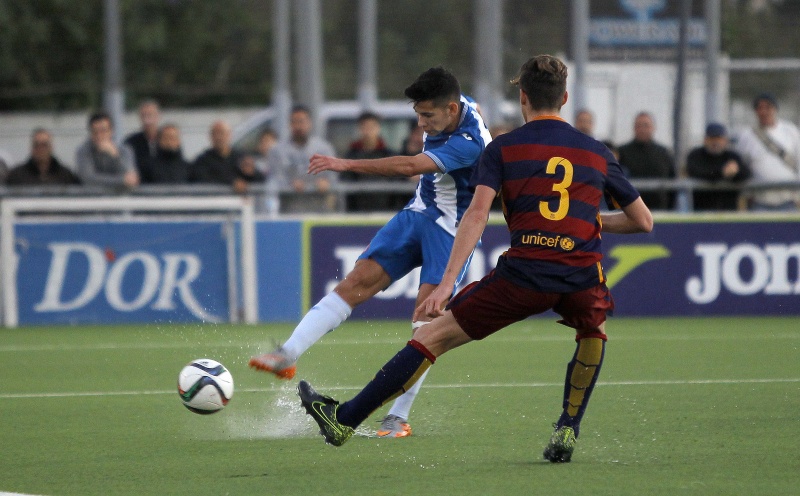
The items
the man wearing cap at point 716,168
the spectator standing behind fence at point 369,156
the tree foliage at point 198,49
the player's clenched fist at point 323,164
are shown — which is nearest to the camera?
the player's clenched fist at point 323,164

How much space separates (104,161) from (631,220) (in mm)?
8619

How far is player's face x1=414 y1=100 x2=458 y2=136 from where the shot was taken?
7051 mm

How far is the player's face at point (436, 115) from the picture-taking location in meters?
7.05

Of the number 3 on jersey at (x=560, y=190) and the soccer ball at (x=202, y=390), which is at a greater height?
the number 3 on jersey at (x=560, y=190)

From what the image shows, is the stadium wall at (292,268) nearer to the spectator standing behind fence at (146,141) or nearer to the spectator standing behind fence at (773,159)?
the spectator standing behind fence at (773,159)

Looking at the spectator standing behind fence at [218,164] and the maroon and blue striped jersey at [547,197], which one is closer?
the maroon and blue striped jersey at [547,197]

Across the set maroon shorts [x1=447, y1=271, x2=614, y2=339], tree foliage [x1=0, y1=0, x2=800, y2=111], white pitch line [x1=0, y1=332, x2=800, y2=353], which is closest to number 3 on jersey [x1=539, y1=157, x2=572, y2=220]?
maroon shorts [x1=447, y1=271, x2=614, y2=339]

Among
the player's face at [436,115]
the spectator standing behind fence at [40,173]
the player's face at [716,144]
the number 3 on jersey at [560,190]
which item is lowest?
the spectator standing behind fence at [40,173]

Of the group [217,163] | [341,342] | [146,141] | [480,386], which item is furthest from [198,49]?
[480,386]

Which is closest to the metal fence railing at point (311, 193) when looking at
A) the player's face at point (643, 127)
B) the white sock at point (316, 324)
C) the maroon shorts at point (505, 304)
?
the player's face at point (643, 127)

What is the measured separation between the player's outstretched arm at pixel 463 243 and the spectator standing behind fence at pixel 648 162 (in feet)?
28.9

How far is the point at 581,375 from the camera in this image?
613 cm

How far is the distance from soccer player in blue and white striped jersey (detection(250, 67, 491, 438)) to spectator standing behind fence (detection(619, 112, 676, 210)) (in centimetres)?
734

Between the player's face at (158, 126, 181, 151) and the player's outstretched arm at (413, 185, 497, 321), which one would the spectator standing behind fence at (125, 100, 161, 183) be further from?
the player's outstretched arm at (413, 185, 497, 321)
